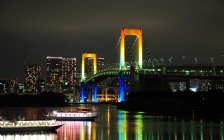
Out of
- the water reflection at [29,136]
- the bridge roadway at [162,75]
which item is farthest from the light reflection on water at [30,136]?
the bridge roadway at [162,75]

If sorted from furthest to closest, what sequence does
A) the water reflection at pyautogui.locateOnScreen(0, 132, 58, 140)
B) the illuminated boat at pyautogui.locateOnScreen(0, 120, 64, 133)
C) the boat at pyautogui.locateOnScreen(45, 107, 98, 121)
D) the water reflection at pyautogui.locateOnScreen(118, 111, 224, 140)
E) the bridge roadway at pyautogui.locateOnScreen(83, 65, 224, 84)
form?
the bridge roadway at pyautogui.locateOnScreen(83, 65, 224, 84), the boat at pyautogui.locateOnScreen(45, 107, 98, 121), the illuminated boat at pyautogui.locateOnScreen(0, 120, 64, 133), the water reflection at pyautogui.locateOnScreen(118, 111, 224, 140), the water reflection at pyautogui.locateOnScreen(0, 132, 58, 140)

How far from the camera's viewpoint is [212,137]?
30.6 metres

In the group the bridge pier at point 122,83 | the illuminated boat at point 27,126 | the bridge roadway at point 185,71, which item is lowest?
the illuminated boat at point 27,126

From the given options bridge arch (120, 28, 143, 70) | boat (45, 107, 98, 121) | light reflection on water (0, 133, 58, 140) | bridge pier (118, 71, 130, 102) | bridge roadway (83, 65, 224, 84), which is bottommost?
light reflection on water (0, 133, 58, 140)

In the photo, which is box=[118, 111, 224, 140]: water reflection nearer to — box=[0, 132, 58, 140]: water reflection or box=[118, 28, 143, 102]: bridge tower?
box=[0, 132, 58, 140]: water reflection

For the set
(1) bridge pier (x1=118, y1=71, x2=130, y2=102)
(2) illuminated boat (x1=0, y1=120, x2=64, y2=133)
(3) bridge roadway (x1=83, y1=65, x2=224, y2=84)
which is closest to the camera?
(2) illuminated boat (x1=0, y1=120, x2=64, y2=133)

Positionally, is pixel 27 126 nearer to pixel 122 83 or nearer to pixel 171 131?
pixel 171 131

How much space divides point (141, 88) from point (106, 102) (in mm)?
34316

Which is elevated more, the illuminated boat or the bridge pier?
the bridge pier

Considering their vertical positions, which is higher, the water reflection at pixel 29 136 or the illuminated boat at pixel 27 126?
the illuminated boat at pixel 27 126

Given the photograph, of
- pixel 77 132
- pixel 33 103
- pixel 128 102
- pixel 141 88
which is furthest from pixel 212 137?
pixel 33 103

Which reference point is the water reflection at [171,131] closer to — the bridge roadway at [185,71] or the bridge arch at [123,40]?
the bridge roadway at [185,71]

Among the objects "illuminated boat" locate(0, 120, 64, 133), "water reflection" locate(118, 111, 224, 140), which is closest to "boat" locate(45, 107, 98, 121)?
"water reflection" locate(118, 111, 224, 140)

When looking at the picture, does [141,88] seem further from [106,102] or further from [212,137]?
[212,137]
